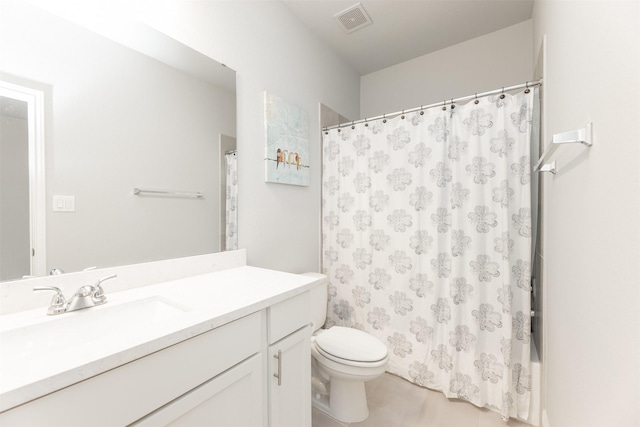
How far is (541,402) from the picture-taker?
1.42 meters

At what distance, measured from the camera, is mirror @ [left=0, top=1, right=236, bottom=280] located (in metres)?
0.88

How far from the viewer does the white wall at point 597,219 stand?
19.6 inches

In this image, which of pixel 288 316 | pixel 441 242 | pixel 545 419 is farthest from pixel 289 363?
pixel 545 419

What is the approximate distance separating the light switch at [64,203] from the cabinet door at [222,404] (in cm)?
75

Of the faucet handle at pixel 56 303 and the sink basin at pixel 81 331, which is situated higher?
the faucet handle at pixel 56 303

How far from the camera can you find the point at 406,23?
1.99 meters

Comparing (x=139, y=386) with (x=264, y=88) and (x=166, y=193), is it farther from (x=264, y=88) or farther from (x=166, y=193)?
(x=264, y=88)

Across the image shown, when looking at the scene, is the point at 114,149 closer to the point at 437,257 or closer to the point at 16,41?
the point at 16,41

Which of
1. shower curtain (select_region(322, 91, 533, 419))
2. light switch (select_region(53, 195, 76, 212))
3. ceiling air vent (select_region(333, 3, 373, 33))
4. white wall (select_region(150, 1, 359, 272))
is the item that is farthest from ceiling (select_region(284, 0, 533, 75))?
A: light switch (select_region(53, 195, 76, 212))

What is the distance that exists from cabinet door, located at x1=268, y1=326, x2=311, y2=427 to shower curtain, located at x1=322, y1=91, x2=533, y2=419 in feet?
3.15

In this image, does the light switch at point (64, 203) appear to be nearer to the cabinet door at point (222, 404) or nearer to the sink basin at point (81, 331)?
the sink basin at point (81, 331)

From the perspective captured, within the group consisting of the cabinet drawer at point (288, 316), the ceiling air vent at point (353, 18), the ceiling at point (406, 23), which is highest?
the ceiling at point (406, 23)

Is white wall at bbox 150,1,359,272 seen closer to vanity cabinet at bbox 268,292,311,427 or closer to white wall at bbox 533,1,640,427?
vanity cabinet at bbox 268,292,311,427

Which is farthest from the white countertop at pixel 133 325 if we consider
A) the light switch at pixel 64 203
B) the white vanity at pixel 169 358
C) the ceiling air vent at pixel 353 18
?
the ceiling air vent at pixel 353 18
